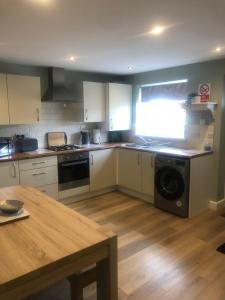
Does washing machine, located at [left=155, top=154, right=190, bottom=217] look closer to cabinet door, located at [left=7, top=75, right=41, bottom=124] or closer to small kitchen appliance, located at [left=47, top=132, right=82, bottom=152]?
small kitchen appliance, located at [left=47, top=132, right=82, bottom=152]

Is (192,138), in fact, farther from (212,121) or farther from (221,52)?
(221,52)

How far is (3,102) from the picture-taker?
3.40 meters

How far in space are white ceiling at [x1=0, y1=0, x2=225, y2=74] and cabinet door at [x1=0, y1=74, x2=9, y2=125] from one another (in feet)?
1.02

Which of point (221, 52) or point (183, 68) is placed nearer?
point (221, 52)

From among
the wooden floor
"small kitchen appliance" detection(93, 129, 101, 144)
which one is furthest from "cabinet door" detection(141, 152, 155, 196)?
"small kitchen appliance" detection(93, 129, 101, 144)

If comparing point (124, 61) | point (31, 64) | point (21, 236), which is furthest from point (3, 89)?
point (21, 236)

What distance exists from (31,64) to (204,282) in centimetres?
361

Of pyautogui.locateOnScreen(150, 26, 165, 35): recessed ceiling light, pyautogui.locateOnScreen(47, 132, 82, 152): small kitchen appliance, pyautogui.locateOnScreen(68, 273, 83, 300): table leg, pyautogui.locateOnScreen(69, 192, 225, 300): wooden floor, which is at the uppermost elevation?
pyautogui.locateOnScreen(150, 26, 165, 35): recessed ceiling light

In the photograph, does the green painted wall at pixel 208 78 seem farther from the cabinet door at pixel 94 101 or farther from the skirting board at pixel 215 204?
the cabinet door at pixel 94 101

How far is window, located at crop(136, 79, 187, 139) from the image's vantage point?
409 centimetres

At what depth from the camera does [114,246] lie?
1.36 m

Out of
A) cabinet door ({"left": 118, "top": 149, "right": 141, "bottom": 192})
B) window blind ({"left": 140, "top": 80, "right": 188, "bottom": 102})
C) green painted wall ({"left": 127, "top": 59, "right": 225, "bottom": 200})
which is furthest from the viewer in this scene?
cabinet door ({"left": 118, "top": 149, "right": 141, "bottom": 192})

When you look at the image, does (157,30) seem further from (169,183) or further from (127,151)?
(127,151)

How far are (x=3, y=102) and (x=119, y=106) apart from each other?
208 centimetres
